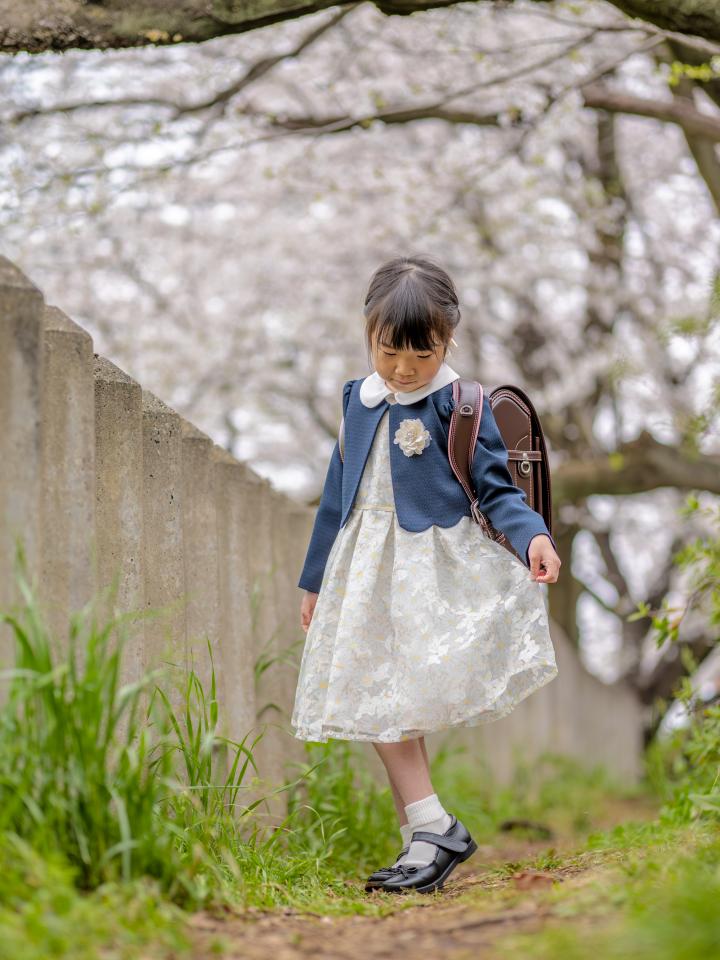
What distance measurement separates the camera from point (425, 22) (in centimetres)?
736

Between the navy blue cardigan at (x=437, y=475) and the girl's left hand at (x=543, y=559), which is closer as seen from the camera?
the girl's left hand at (x=543, y=559)

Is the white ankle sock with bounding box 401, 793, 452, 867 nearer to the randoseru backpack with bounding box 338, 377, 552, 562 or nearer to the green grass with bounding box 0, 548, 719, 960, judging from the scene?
the green grass with bounding box 0, 548, 719, 960

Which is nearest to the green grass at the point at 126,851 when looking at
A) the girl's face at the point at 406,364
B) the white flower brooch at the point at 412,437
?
the white flower brooch at the point at 412,437

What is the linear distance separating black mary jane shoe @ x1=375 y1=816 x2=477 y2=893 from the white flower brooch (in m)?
0.95

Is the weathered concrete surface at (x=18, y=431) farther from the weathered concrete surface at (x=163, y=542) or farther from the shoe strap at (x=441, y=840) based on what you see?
the shoe strap at (x=441, y=840)

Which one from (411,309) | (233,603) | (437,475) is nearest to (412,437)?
(437,475)

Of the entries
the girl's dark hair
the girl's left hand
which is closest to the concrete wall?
the girl's dark hair

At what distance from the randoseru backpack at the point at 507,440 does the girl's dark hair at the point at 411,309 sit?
177mm

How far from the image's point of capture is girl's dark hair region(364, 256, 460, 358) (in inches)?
110

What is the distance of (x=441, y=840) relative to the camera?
2771mm

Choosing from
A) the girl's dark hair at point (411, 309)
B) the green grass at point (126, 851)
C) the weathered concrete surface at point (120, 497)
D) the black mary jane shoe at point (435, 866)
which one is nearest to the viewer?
the green grass at point (126, 851)

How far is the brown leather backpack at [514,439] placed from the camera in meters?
2.90

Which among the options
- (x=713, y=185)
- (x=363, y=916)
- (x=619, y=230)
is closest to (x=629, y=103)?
(x=713, y=185)

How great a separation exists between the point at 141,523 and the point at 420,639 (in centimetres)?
73
